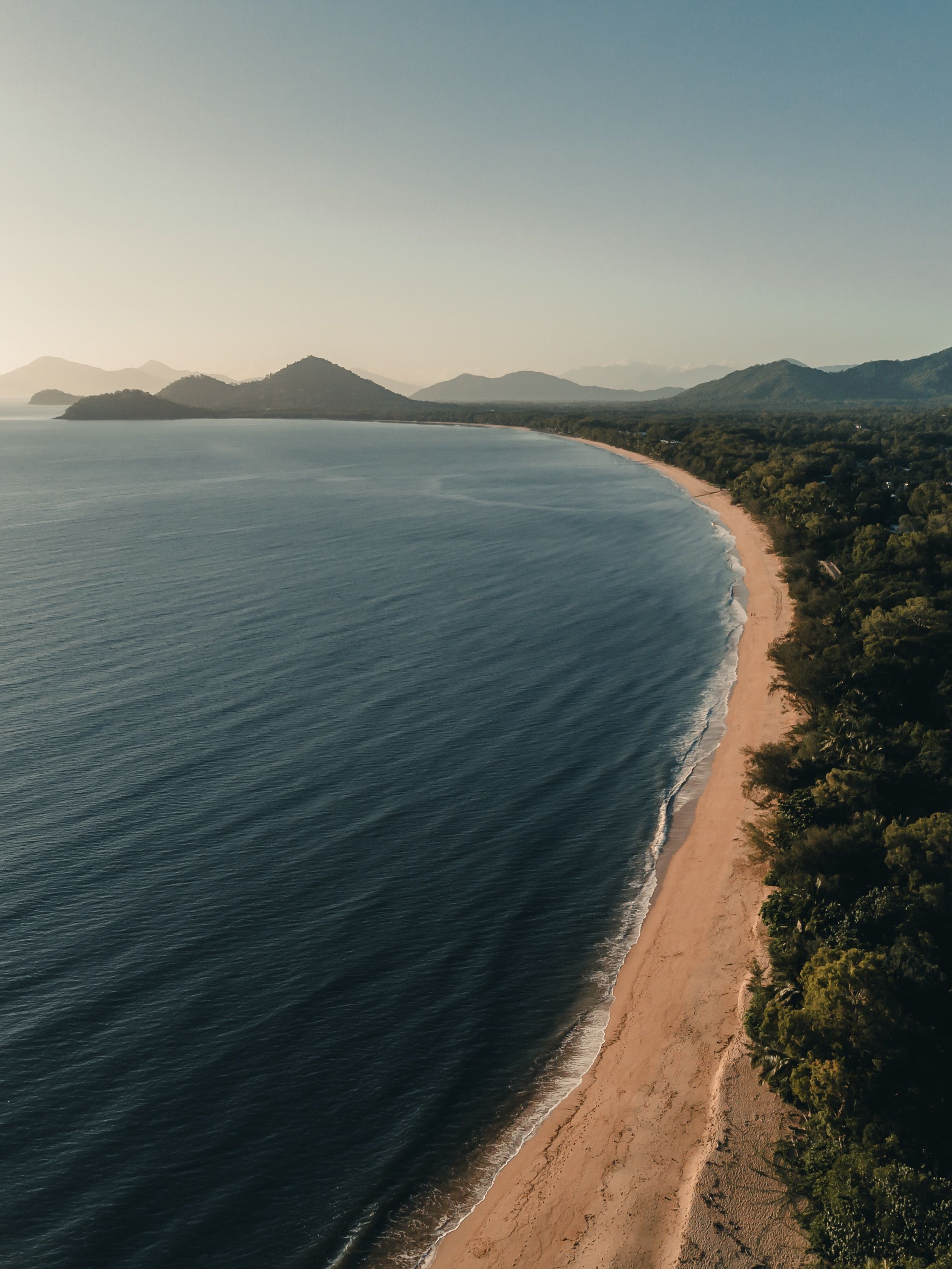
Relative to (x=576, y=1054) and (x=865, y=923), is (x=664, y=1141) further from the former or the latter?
(x=865, y=923)

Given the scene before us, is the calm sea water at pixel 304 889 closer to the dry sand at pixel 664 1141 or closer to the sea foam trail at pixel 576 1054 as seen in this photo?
the sea foam trail at pixel 576 1054

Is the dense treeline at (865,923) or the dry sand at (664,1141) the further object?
the dry sand at (664,1141)

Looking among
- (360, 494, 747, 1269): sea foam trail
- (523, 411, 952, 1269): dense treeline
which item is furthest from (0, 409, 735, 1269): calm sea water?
(523, 411, 952, 1269): dense treeline

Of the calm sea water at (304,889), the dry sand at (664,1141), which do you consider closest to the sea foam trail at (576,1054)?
the calm sea water at (304,889)

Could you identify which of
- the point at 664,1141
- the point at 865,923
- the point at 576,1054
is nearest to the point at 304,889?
the point at 576,1054

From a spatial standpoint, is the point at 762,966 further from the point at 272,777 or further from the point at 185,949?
the point at 272,777

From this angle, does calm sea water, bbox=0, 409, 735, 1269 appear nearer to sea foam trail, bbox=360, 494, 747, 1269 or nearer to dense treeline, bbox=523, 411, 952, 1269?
sea foam trail, bbox=360, 494, 747, 1269
